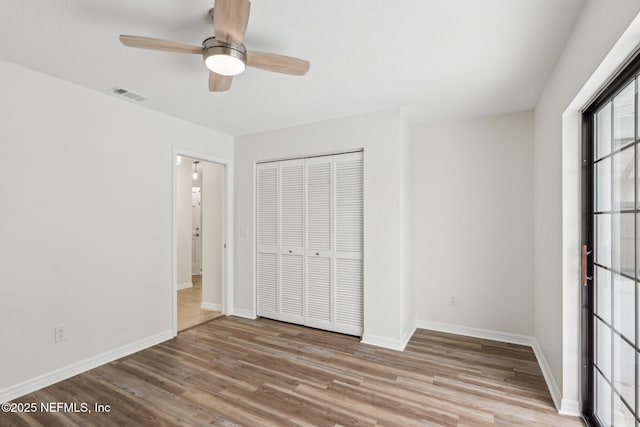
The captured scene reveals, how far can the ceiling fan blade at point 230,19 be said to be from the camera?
4.85 ft

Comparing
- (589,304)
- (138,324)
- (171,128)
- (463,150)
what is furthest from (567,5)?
(138,324)

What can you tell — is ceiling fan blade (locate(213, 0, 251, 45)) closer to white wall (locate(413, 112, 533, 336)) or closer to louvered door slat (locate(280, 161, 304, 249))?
louvered door slat (locate(280, 161, 304, 249))

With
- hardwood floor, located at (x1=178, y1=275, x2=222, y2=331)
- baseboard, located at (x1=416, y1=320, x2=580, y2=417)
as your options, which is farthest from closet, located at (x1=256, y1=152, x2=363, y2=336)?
baseboard, located at (x1=416, y1=320, x2=580, y2=417)

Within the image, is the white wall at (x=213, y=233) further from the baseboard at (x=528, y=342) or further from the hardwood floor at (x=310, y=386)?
the baseboard at (x=528, y=342)

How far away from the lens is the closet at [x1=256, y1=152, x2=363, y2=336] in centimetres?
354

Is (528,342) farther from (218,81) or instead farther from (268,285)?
(218,81)

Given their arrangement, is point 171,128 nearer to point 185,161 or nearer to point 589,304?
point 185,161

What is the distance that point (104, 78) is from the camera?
8.43ft

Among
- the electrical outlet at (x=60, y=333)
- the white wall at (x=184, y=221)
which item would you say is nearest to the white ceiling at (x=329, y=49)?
the electrical outlet at (x=60, y=333)

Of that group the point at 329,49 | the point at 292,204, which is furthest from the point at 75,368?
the point at 329,49

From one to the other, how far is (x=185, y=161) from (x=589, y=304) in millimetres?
6169

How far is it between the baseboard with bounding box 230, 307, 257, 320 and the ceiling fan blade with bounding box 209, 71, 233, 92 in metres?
2.88

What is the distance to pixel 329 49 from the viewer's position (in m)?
2.14

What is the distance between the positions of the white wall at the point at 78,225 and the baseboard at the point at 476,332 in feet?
9.64
